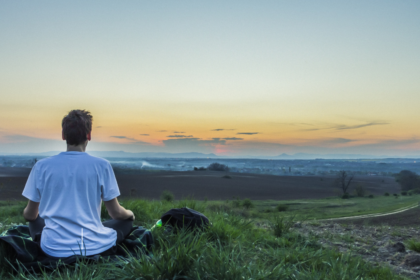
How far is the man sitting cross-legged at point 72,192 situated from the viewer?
9.44 feet

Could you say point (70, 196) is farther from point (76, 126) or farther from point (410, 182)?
point (410, 182)

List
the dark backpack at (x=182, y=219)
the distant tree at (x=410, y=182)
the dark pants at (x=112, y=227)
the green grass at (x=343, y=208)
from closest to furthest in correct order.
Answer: the dark pants at (x=112, y=227), the dark backpack at (x=182, y=219), the green grass at (x=343, y=208), the distant tree at (x=410, y=182)

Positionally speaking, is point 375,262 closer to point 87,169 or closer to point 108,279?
point 108,279

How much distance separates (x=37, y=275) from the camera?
2982 millimetres

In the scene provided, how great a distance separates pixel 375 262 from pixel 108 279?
4100mm

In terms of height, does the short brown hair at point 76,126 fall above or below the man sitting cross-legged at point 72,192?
above

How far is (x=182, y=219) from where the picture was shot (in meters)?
4.42

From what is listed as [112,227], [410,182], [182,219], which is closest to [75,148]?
[112,227]

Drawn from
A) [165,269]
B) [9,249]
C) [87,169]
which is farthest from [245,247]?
[9,249]

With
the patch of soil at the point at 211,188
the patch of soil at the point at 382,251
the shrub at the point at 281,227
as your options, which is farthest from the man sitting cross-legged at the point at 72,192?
the patch of soil at the point at 211,188

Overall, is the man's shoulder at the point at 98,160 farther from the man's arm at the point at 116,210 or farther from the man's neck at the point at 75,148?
the man's arm at the point at 116,210

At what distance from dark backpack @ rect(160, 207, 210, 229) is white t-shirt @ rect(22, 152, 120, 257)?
1411 mm

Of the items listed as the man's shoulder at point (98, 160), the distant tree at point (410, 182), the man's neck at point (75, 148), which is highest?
the man's neck at point (75, 148)

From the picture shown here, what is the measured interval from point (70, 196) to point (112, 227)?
0.84 metres
